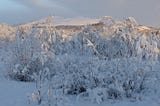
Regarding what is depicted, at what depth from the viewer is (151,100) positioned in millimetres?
9211

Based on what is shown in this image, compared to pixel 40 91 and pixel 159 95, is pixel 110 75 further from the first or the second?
pixel 40 91

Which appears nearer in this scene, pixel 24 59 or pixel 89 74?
pixel 89 74

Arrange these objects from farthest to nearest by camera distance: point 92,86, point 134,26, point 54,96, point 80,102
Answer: point 134,26
point 92,86
point 80,102
point 54,96

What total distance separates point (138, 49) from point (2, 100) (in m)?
3.30

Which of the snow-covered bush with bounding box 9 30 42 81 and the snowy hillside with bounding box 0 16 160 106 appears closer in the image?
the snowy hillside with bounding box 0 16 160 106

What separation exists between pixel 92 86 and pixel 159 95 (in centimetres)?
146

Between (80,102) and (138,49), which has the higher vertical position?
(138,49)

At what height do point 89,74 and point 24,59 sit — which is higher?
point 24,59

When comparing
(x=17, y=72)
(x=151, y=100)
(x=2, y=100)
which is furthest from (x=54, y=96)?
(x=17, y=72)

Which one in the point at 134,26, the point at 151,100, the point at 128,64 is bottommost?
the point at 151,100

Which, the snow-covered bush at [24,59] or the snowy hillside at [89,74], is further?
the snow-covered bush at [24,59]

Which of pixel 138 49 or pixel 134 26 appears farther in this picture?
pixel 134 26

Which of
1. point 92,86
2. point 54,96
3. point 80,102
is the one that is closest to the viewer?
point 54,96

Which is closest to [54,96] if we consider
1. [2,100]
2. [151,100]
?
[2,100]
